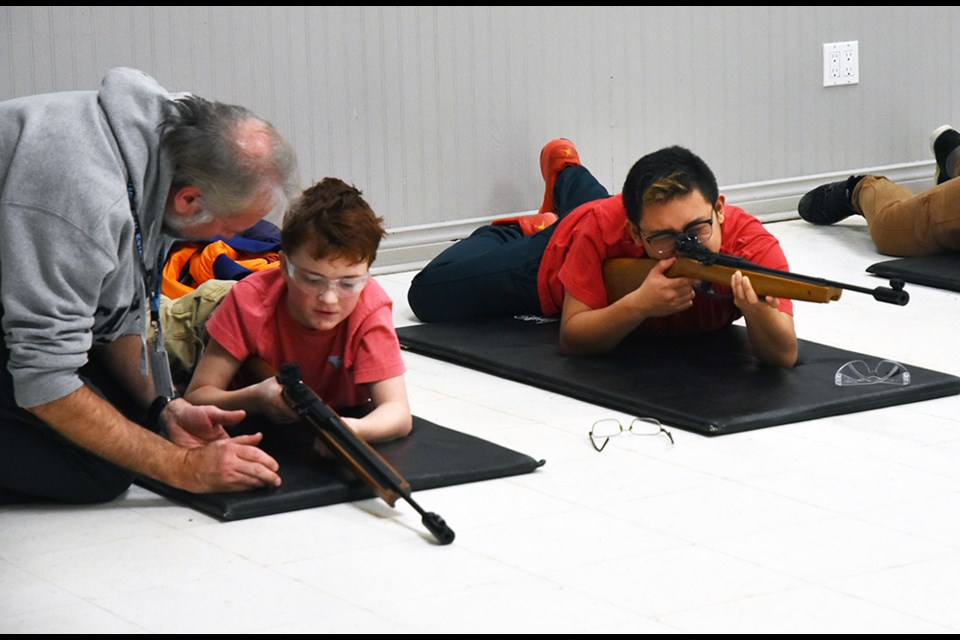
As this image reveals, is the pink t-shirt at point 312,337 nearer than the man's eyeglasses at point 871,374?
Yes

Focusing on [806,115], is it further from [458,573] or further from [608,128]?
[458,573]

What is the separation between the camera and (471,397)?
145 inches

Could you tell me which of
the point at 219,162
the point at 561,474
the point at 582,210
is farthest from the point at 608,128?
the point at 219,162

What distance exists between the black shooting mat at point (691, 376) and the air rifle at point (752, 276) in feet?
0.83

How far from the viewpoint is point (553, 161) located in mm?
5312

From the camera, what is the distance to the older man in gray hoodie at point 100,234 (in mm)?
2461

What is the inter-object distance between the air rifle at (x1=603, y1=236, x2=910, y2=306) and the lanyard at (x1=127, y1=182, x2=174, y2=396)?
1.24m

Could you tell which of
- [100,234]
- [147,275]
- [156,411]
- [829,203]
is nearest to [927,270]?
[829,203]

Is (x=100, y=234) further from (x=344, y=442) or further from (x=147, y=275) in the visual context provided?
(x=344, y=442)

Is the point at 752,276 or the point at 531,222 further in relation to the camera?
the point at 531,222

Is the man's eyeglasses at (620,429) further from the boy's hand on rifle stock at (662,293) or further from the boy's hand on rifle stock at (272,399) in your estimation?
the boy's hand on rifle stock at (272,399)

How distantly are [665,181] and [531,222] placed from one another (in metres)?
1.39

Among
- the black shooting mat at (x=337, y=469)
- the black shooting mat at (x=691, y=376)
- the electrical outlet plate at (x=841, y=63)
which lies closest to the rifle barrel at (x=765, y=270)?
the black shooting mat at (x=691, y=376)

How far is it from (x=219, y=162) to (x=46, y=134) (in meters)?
0.30
